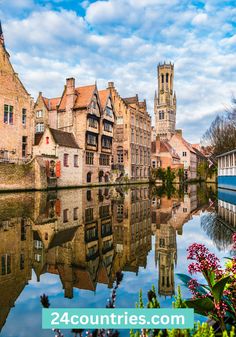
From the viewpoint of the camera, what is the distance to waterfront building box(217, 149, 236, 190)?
3847cm

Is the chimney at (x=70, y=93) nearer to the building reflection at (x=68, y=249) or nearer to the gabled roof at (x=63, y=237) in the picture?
the building reflection at (x=68, y=249)

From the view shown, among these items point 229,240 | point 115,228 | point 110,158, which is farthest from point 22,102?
point 229,240

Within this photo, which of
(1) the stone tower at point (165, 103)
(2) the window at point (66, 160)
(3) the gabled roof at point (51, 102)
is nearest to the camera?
(2) the window at point (66, 160)

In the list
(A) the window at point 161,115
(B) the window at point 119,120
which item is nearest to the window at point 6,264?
(B) the window at point 119,120

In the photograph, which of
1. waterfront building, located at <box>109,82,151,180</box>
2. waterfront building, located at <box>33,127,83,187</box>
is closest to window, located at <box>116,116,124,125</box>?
waterfront building, located at <box>109,82,151,180</box>

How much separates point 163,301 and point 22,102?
129ft

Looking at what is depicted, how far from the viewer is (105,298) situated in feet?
17.9

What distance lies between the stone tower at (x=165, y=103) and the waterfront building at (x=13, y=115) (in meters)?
126

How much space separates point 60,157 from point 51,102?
18.5 meters

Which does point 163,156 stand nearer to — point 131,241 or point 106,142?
point 106,142

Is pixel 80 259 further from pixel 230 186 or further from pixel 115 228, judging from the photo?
pixel 230 186

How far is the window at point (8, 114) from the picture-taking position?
3809 cm

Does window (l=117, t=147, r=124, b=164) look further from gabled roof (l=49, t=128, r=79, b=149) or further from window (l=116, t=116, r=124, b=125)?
gabled roof (l=49, t=128, r=79, b=149)

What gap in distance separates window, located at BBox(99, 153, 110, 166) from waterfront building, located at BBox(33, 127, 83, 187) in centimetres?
795
